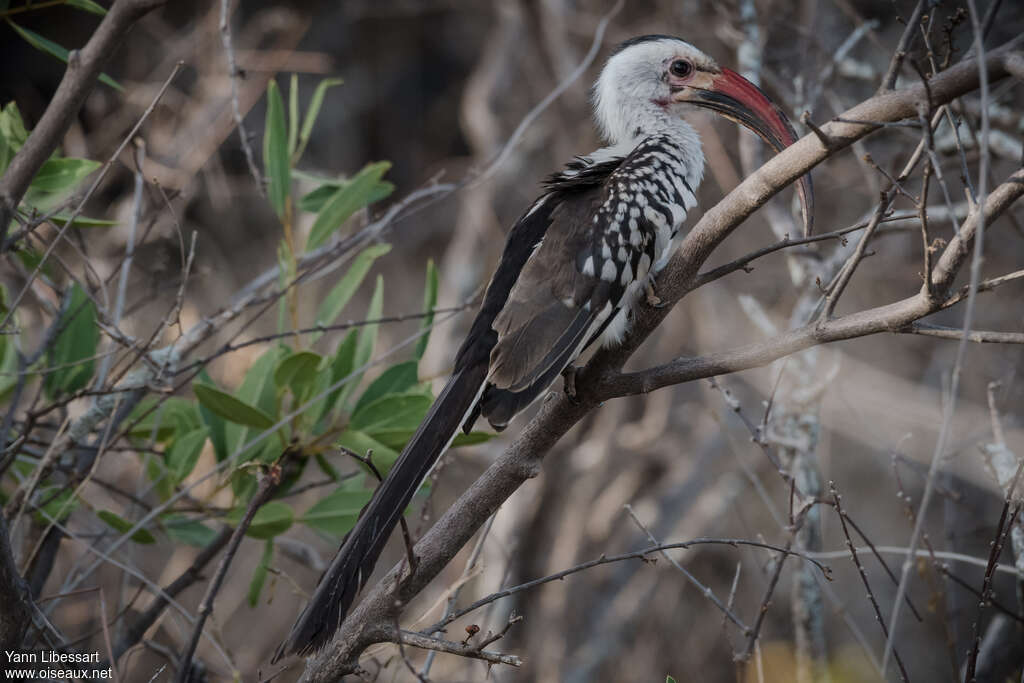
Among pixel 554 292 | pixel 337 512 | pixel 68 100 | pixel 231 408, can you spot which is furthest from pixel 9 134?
pixel 554 292

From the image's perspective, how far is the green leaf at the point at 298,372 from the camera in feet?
7.02

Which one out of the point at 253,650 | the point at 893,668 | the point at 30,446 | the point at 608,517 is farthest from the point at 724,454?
the point at 30,446

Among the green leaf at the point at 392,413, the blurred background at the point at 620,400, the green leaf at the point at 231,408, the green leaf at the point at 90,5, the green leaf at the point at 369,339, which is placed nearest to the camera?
the green leaf at the point at 90,5

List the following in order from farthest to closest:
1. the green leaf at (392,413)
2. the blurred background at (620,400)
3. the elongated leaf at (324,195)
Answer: the blurred background at (620,400), the elongated leaf at (324,195), the green leaf at (392,413)

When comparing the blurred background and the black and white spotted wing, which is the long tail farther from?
the blurred background

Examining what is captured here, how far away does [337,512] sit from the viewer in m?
2.30

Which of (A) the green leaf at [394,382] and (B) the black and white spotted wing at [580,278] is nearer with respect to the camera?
(B) the black and white spotted wing at [580,278]

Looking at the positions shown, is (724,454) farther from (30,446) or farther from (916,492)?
(30,446)

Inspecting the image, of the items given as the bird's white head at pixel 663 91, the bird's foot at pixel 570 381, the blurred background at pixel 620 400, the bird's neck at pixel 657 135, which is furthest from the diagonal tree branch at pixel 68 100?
the blurred background at pixel 620 400

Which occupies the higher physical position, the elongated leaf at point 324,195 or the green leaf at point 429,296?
the elongated leaf at point 324,195

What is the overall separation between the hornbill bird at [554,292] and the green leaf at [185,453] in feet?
2.34

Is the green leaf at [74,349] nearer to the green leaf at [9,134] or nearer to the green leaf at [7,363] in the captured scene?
the green leaf at [7,363]

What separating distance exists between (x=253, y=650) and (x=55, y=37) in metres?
3.37

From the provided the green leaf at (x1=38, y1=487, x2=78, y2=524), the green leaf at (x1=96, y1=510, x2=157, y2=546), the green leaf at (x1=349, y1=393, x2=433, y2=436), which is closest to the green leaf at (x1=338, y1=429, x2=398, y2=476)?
the green leaf at (x1=349, y1=393, x2=433, y2=436)
